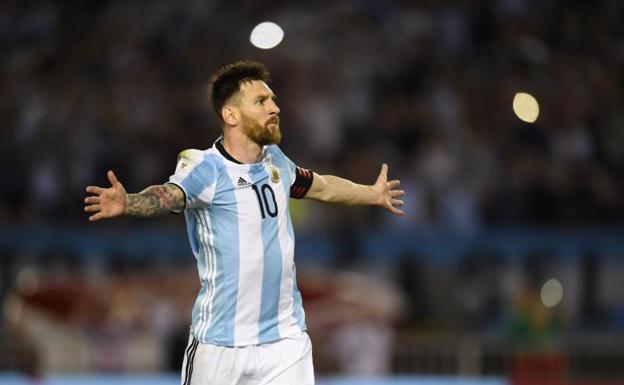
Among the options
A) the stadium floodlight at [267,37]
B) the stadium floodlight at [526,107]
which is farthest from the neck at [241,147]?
the stadium floodlight at [526,107]

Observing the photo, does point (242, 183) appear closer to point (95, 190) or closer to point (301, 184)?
point (301, 184)

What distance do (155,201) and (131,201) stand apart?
141 millimetres

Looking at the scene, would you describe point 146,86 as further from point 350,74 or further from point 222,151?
point 222,151

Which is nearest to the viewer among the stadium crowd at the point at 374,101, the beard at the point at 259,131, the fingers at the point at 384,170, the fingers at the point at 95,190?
the fingers at the point at 95,190

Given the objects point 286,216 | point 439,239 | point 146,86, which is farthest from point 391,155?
point 286,216

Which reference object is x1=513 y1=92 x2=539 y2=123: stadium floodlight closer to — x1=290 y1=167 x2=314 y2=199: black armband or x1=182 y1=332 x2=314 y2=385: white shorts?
x1=290 y1=167 x2=314 y2=199: black armband

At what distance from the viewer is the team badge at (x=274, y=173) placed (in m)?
6.78

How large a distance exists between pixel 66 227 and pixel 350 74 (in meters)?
3.60

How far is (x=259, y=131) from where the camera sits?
6703 mm

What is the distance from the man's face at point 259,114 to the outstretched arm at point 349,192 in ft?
1.53

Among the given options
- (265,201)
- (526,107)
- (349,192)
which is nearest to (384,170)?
(349,192)

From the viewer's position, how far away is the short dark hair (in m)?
6.80

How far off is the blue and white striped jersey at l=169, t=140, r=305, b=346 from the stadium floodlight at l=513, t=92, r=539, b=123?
8.76 metres

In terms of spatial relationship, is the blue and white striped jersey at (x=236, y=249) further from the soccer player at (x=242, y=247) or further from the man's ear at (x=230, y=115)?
the man's ear at (x=230, y=115)
